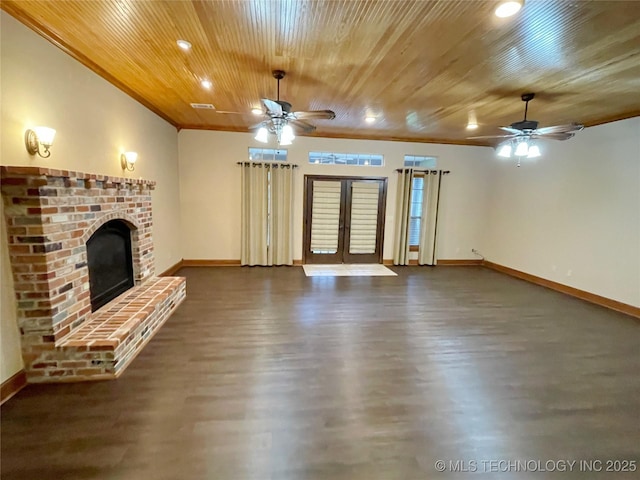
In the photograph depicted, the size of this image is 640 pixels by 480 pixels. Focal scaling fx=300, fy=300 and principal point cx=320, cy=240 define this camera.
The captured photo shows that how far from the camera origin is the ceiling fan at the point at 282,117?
3.09 metres

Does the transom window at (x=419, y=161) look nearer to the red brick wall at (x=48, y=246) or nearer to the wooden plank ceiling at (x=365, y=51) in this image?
the wooden plank ceiling at (x=365, y=51)

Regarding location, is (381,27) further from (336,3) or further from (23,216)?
(23,216)

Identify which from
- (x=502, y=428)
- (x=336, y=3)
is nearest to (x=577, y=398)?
(x=502, y=428)

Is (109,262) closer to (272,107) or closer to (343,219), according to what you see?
(272,107)

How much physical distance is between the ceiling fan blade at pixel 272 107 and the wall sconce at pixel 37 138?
69.3 inches

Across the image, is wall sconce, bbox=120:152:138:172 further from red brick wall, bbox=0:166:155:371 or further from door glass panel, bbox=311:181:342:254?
door glass panel, bbox=311:181:342:254

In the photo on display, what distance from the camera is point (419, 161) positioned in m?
6.98

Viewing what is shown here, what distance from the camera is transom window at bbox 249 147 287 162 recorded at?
634cm

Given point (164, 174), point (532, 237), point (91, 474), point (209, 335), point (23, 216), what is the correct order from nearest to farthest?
point (91, 474), point (23, 216), point (209, 335), point (164, 174), point (532, 237)

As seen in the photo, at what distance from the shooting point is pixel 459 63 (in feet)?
9.39

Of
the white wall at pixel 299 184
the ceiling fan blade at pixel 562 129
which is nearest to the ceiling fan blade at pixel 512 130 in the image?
the ceiling fan blade at pixel 562 129

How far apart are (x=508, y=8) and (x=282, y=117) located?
6.94ft

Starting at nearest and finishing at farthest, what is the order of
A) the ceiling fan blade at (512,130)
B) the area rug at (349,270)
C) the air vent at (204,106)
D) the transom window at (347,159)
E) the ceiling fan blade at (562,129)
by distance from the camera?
the ceiling fan blade at (562,129)
the ceiling fan blade at (512,130)
the air vent at (204,106)
the area rug at (349,270)
the transom window at (347,159)

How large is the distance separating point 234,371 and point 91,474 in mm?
1121
